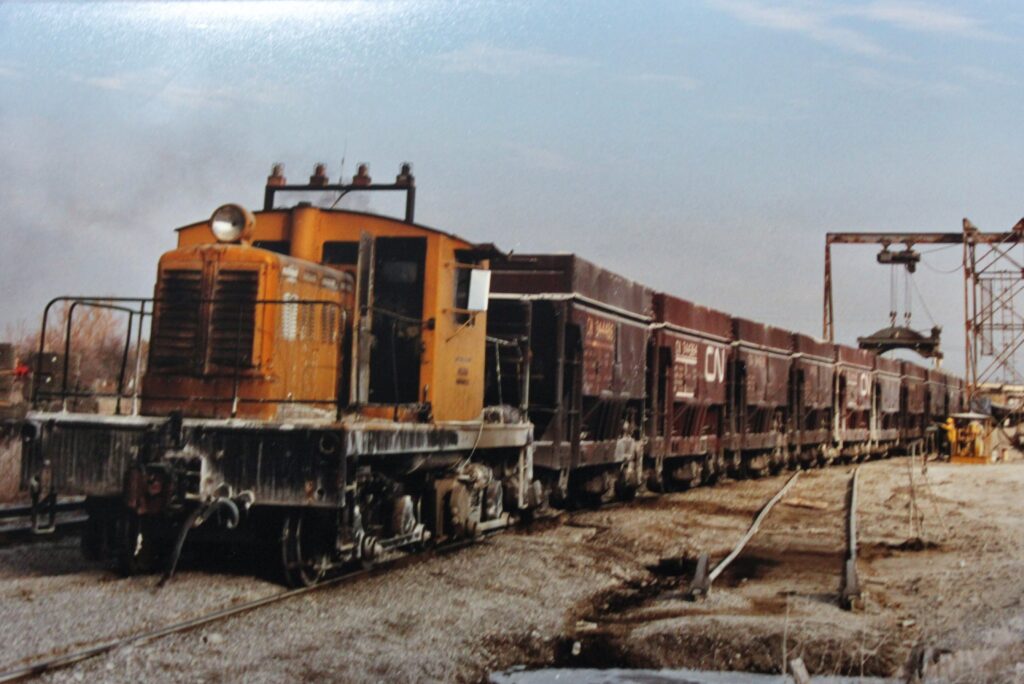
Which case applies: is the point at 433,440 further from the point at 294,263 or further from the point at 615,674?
the point at 615,674

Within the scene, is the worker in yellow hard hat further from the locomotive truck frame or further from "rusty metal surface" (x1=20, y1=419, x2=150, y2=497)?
"rusty metal surface" (x1=20, y1=419, x2=150, y2=497)

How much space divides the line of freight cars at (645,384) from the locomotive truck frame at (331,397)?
0.14 ft

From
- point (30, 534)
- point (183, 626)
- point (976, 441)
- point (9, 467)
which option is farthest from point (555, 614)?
point (976, 441)

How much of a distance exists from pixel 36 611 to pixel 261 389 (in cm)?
204

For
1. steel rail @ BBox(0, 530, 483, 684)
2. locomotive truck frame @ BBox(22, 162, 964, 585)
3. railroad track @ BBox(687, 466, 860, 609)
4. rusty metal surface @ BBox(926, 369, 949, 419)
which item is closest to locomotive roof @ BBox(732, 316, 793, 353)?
railroad track @ BBox(687, 466, 860, 609)

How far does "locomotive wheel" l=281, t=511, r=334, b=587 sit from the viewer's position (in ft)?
22.6

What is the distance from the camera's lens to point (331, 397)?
7.86m

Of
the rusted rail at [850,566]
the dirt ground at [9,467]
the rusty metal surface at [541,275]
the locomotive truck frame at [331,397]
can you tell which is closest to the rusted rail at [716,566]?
the rusted rail at [850,566]

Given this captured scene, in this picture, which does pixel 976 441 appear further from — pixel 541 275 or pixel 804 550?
pixel 541 275

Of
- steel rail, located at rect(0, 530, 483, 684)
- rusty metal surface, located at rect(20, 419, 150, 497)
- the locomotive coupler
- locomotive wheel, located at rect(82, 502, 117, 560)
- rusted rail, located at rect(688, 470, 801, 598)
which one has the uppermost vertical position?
rusty metal surface, located at rect(20, 419, 150, 497)

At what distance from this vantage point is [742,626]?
6133mm

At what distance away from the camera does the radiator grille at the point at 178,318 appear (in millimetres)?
7289

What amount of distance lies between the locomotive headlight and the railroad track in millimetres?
4061

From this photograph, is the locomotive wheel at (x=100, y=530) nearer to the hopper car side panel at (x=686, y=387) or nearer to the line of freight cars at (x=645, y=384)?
the line of freight cars at (x=645, y=384)
